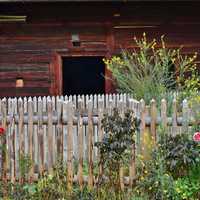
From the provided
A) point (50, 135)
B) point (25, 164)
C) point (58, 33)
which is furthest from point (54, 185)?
point (58, 33)

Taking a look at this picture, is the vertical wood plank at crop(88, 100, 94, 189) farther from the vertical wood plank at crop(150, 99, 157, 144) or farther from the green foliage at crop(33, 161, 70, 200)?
the vertical wood plank at crop(150, 99, 157, 144)

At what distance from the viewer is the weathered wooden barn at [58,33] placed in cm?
1432

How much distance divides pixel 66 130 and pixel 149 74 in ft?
12.2

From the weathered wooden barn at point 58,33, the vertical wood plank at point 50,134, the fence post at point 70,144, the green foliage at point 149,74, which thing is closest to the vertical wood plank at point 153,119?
the fence post at point 70,144

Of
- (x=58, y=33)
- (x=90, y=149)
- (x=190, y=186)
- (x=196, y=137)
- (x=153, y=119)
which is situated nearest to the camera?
(x=196, y=137)

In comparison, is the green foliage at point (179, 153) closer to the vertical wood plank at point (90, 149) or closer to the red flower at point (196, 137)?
the red flower at point (196, 137)

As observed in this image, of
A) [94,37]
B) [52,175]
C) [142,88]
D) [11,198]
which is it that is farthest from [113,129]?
[94,37]

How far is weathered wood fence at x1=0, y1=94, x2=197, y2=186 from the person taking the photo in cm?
830

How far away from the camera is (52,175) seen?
856 centimetres

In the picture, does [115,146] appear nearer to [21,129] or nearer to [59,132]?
[59,132]

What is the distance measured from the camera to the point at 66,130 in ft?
28.1

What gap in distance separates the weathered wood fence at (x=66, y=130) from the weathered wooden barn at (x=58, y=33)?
5466 millimetres

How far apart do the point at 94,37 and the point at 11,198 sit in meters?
6.62

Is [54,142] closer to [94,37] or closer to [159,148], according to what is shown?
[159,148]
